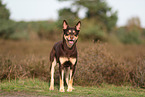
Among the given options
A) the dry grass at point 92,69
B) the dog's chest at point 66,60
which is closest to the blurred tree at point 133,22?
the dry grass at point 92,69

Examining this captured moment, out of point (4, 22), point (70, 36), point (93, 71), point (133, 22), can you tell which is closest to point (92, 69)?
point (93, 71)

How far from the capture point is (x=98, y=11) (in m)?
35.8

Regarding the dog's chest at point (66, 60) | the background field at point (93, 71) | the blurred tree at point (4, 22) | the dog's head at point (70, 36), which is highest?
the blurred tree at point (4, 22)

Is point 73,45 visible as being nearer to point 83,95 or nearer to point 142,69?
point 83,95

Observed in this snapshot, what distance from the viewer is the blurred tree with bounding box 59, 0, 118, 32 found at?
34.7 m

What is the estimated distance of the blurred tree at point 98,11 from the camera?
34688mm

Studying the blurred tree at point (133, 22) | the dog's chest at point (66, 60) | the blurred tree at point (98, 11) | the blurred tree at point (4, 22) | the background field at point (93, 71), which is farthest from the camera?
the blurred tree at point (133, 22)

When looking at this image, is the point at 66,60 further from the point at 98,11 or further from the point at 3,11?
the point at 98,11

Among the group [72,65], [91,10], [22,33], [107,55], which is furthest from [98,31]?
[72,65]

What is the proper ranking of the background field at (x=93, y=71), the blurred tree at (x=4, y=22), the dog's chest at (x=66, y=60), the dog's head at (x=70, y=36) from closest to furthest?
the dog's head at (x=70, y=36), the dog's chest at (x=66, y=60), the background field at (x=93, y=71), the blurred tree at (x=4, y=22)

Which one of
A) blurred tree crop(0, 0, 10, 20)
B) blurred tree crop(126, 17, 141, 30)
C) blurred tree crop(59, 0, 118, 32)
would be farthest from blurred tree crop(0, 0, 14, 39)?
blurred tree crop(126, 17, 141, 30)

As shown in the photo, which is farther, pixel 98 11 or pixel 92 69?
pixel 98 11

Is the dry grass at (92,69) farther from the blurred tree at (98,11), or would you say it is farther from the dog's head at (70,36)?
the blurred tree at (98,11)

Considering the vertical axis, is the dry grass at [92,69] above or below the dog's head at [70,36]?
below
